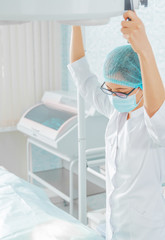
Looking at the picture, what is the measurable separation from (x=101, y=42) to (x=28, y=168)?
1221 millimetres

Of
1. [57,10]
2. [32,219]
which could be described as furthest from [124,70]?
[57,10]

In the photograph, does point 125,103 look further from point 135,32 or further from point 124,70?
point 135,32

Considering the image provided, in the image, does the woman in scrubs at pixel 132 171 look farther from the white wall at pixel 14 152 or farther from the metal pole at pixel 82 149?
the white wall at pixel 14 152

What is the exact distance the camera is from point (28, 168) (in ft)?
11.0

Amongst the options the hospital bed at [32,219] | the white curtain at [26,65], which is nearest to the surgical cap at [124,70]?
the hospital bed at [32,219]

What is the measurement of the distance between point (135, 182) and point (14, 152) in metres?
2.30

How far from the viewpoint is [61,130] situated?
2736 millimetres

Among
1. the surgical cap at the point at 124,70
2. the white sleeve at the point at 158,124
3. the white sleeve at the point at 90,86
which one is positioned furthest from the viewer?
the white sleeve at the point at 90,86

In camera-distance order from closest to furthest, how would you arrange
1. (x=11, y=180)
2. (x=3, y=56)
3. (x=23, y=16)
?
(x=23, y=16) → (x=11, y=180) → (x=3, y=56)

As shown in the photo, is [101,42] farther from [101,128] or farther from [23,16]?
[23,16]

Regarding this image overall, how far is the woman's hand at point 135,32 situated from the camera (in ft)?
2.67

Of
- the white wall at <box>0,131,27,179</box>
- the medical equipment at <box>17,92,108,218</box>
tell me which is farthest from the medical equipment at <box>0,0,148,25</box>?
the white wall at <box>0,131,27,179</box>

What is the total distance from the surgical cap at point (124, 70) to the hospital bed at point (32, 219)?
0.55 metres

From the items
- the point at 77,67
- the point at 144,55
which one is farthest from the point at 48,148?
the point at 144,55
